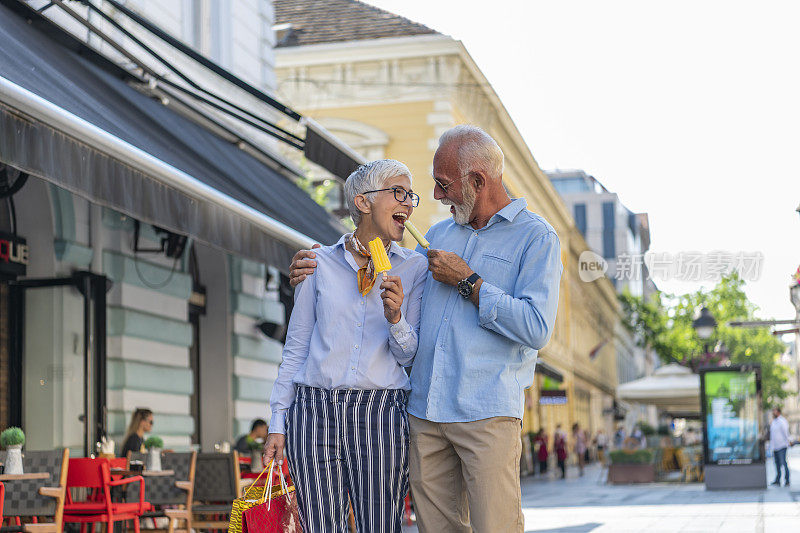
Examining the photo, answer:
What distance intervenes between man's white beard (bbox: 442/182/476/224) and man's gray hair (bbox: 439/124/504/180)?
0.05m

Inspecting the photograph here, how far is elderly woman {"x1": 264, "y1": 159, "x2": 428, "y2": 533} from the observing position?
3500 millimetres

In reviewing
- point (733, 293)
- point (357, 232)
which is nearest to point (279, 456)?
point (357, 232)

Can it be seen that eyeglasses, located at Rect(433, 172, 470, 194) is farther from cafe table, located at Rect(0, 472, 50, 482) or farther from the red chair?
the red chair

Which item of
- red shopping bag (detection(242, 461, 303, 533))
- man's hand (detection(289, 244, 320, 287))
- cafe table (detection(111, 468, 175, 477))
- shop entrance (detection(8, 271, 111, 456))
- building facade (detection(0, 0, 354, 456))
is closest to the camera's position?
red shopping bag (detection(242, 461, 303, 533))

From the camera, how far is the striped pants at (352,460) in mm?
3494

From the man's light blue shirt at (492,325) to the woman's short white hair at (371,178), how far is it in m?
0.31

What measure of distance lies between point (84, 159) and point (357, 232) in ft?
10.3

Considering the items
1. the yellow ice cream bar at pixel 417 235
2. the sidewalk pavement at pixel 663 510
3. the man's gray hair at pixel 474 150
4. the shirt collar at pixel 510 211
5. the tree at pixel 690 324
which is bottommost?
the sidewalk pavement at pixel 663 510

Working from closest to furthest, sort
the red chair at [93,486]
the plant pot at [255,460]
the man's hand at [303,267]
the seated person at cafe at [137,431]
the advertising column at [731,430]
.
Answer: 1. the man's hand at [303,267]
2. the red chair at [93,486]
3. the plant pot at [255,460]
4. the seated person at cafe at [137,431]
5. the advertising column at [731,430]

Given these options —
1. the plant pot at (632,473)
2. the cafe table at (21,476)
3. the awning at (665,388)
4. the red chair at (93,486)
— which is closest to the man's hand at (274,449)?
the cafe table at (21,476)

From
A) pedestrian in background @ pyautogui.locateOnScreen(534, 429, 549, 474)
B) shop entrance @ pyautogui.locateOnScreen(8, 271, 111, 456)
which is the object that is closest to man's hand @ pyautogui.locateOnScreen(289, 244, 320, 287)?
shop entrance @ pyautogui.locateOnScreen(8, 271, 111, 456)

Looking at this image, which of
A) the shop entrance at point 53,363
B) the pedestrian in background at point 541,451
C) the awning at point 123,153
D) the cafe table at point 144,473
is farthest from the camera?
the pedestrian in background at point 541,451

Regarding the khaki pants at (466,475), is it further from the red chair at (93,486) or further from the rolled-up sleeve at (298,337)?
the red chair at (93,486)

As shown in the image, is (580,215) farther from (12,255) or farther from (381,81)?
(12,255)
